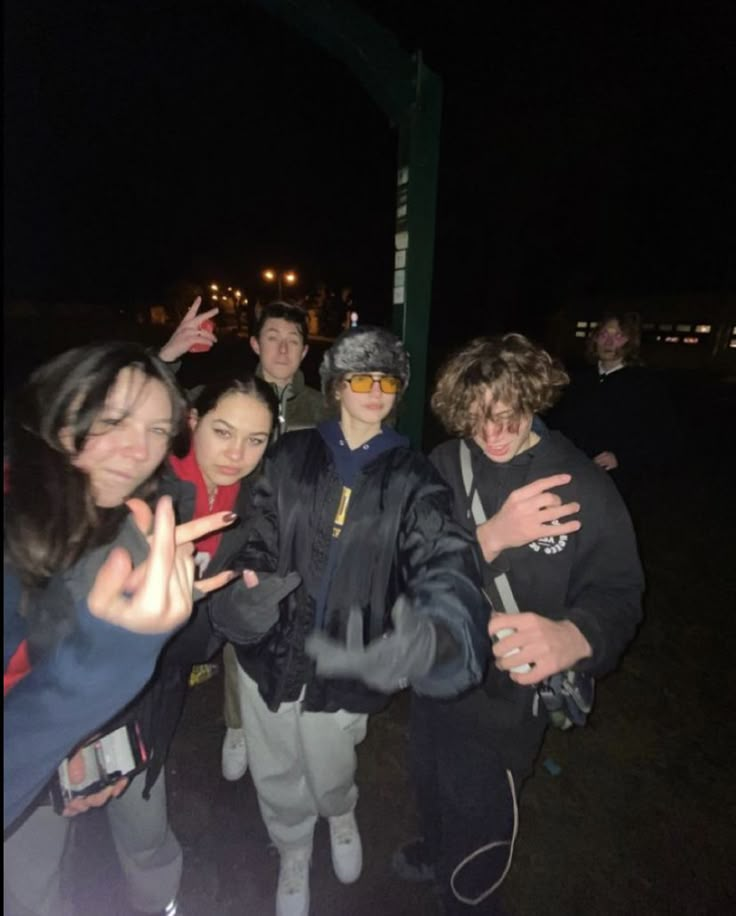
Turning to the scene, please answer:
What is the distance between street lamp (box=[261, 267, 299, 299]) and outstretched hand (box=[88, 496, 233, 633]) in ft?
155

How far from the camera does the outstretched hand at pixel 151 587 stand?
3.45 ft

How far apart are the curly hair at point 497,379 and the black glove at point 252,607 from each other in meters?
0.98

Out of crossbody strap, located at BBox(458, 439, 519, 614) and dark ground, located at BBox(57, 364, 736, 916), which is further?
dark ground, located at BBox(57, 364, 736, 916)

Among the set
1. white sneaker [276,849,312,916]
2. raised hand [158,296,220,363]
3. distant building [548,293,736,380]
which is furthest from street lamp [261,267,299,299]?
white sneaker [276,849,312,916]

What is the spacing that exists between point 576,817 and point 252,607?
2.38 metres

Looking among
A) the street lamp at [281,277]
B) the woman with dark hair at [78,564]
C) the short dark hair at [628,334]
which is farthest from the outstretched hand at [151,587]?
the street lamp at [281,277]

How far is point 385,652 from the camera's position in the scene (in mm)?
1630

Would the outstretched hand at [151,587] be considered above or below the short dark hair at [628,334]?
below

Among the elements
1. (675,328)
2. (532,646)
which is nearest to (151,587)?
(532,646)

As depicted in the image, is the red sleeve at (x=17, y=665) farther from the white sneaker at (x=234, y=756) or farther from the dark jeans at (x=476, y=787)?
the white sneaker at (x=234, y=756)

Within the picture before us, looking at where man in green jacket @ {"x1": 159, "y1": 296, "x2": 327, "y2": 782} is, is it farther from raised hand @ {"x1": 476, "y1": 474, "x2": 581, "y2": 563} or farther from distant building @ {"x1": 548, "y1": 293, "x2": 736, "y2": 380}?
distant building @ {"x1": 548, "y1": 293, "x2": 736, "y2": 380}

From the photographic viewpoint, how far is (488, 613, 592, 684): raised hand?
1.59m

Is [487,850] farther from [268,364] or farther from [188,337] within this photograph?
[188,337]

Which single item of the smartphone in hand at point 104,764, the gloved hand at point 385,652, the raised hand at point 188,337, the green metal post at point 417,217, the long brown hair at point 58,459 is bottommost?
the smartphone in hand at point 104,764
